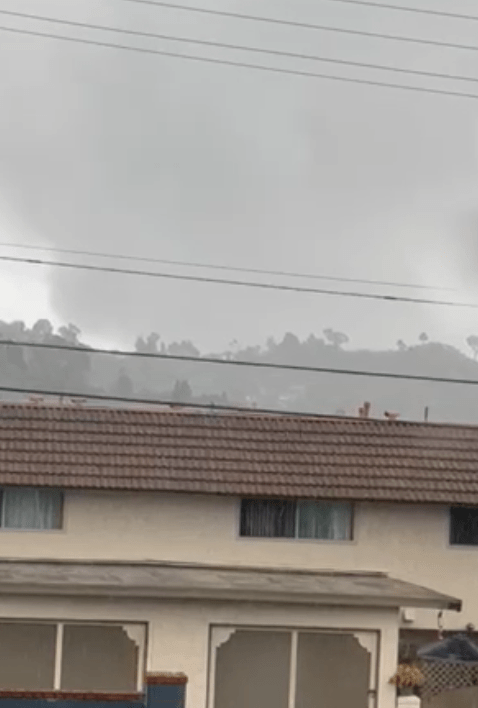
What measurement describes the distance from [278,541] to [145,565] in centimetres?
262

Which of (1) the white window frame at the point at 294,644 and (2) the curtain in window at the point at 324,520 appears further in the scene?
(2) the curtain in window at the point at 324,520

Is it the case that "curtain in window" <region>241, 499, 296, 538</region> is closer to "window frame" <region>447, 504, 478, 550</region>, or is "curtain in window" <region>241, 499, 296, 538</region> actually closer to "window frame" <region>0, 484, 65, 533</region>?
"window frame" <region>447, 504, 478, 550</region>

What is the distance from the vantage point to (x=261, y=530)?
2647cm

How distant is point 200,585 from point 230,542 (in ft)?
13.2

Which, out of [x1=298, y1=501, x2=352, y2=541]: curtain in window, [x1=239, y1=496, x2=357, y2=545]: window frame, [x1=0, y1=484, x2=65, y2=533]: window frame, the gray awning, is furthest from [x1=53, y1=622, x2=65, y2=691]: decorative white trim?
[x1=298, y1=501, x2=352, y2=541]: curtain in window

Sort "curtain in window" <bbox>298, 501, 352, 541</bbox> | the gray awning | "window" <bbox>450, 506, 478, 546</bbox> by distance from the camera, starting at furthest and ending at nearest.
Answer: "window" <bbox>450, 506, 478, 546</bbox>
"curtain in window" <bbox>298, 501, 352, 541</bbox>
the gray awning

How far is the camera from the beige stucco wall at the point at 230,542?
25.8m

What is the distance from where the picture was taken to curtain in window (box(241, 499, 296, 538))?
2645 centimetres

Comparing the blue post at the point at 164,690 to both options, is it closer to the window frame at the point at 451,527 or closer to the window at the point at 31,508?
the window at the point at 31,508

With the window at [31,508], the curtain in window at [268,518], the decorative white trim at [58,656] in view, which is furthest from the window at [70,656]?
the curtain in window at [268,518]

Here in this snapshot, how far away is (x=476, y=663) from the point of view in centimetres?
2277

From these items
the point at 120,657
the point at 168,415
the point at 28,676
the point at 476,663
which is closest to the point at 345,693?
the point at 476,663

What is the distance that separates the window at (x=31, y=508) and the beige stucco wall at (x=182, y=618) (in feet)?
13.1

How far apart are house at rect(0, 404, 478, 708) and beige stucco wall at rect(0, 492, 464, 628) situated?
0.03m
